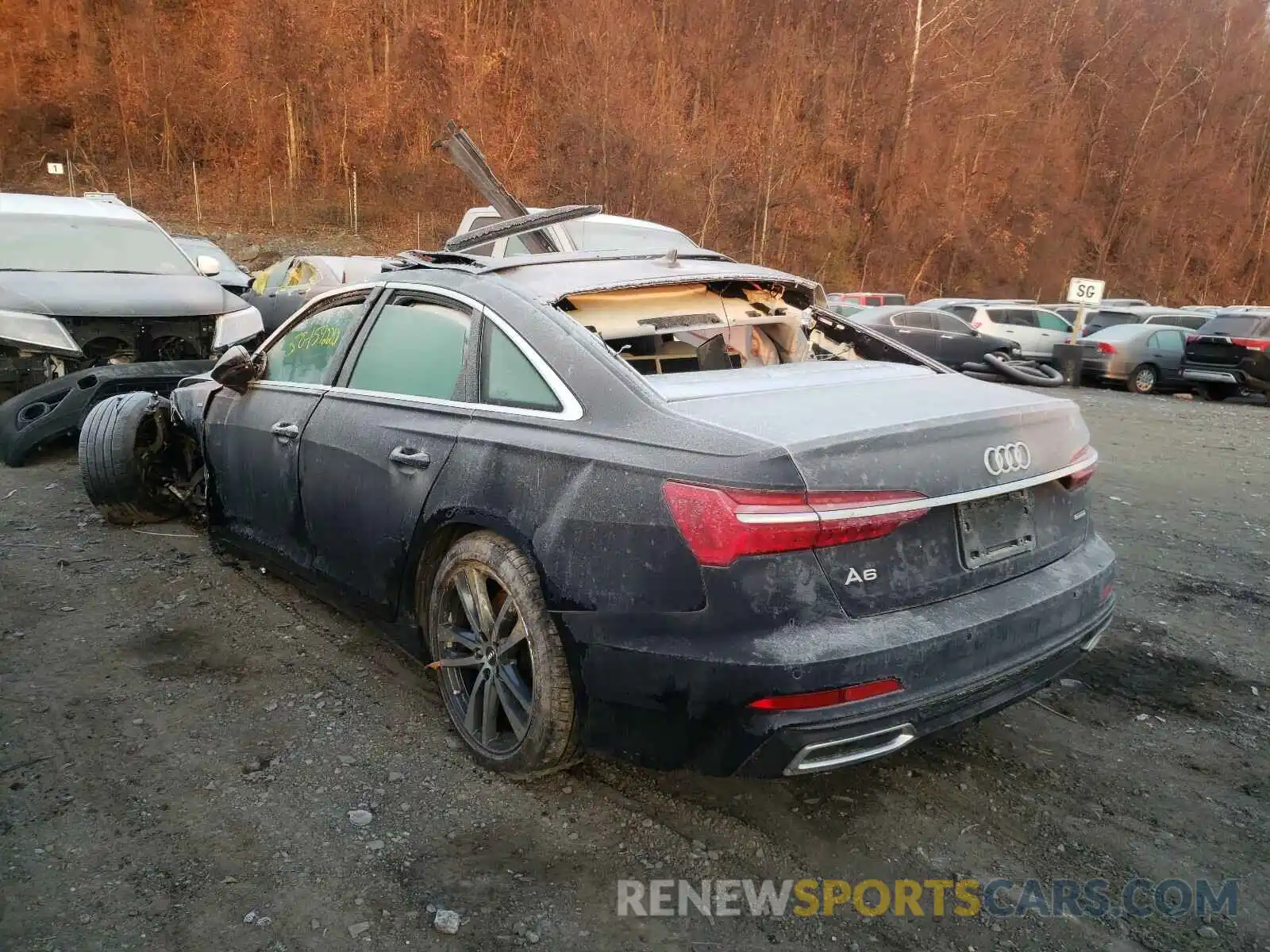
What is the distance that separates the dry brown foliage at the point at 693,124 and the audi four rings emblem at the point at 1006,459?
26.3 meters

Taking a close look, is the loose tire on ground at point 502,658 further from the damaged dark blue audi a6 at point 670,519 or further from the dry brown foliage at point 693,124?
the dry brown foliage at point 693,124

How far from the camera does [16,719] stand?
10.3ft

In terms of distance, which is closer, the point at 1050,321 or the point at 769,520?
the point at 769,520

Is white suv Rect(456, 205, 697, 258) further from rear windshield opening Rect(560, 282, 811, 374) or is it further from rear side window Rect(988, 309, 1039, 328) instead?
rear side window Rect(988, 309, 1039, 328)

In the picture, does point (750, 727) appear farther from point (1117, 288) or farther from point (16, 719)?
point (1117, 288)

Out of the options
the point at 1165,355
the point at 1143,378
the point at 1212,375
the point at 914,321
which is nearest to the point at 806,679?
the point at 914,321

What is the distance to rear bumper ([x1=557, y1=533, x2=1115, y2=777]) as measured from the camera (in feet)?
7.12

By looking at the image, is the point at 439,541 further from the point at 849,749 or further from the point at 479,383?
the point at 849,749

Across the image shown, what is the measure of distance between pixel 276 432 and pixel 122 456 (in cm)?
178

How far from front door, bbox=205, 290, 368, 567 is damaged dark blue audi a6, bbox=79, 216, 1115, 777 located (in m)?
0.03

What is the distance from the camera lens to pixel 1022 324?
19.8 m

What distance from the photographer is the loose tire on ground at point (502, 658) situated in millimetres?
2561

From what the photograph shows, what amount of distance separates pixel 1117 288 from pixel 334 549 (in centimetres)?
4695

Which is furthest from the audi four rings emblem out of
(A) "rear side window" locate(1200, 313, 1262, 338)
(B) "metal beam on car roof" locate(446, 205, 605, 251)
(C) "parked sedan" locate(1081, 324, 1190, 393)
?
(C) "parked sedan" locate(1081, 324, 1190, 393)
